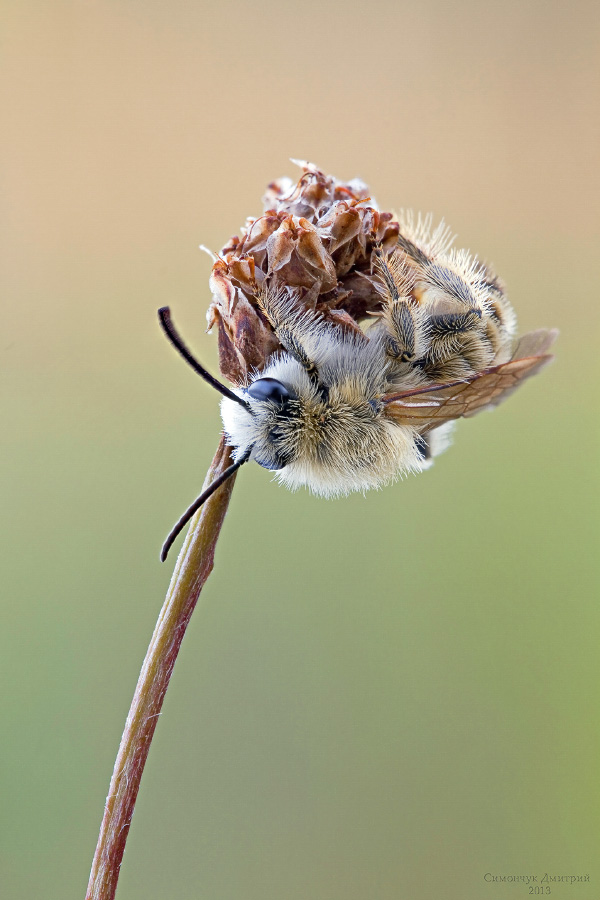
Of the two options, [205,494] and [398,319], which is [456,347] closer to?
[398,319]

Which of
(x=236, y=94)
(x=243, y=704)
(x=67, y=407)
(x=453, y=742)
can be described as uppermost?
(x=236, y=94)

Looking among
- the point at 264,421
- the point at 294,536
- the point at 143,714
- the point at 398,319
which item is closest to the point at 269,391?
the point at 264,421

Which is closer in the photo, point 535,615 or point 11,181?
point 535,615

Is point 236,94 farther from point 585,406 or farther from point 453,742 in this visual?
point 453,742

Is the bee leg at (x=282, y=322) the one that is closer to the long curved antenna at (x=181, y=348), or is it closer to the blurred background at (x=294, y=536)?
the long curved antenna at (x=181, y=348)

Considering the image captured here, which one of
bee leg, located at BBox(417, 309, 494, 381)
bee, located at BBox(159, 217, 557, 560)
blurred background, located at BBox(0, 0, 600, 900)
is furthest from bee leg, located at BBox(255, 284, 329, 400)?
blurred background, located at BBox(0, 0, 600, 900)

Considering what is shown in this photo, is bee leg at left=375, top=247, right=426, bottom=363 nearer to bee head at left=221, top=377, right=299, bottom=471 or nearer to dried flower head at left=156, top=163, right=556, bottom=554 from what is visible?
dried flower head at left=156, top=163, right=556, bottom=554

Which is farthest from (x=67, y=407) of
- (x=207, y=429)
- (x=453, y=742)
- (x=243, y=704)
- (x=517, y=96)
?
(x=517, y=96)
